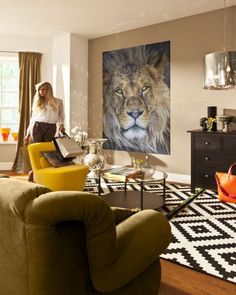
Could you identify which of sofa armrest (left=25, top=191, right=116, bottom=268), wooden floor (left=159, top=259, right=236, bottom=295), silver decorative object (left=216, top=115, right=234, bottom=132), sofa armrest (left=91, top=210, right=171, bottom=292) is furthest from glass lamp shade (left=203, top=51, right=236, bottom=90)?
sofa armrest (left=25, top=191, right=116, bottom=268)

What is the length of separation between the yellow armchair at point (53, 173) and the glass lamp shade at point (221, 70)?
2.02 metres

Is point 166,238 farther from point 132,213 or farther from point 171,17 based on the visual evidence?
point 171,17

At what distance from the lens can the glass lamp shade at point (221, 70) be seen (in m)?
4.22

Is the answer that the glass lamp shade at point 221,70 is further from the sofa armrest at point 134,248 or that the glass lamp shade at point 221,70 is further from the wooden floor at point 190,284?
the sofa armrest at point 134,248

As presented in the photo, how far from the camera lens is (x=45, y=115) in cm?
539

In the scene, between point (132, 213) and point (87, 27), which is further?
point (87, 27)

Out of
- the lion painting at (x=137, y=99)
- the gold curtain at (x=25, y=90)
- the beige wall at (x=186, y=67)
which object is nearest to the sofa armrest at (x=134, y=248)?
the beige wall at (x=186, y=67)

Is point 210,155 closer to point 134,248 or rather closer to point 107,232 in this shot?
point 134,248

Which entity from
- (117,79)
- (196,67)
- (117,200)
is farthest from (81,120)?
(117,200)

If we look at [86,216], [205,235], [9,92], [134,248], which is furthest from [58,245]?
[9,92]

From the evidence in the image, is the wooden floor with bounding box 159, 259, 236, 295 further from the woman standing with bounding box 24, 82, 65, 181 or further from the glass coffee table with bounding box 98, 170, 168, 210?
the woman standing with bounding box 24, 82, 65, 181

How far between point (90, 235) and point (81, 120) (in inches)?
206

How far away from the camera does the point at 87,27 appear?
578 cm

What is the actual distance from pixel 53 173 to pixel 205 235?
6.22ft
